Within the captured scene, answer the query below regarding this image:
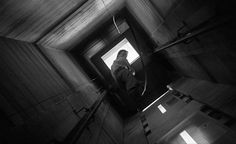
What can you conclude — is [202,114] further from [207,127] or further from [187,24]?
[187,24]

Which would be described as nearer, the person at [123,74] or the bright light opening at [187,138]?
the bright light opening at [187,138]

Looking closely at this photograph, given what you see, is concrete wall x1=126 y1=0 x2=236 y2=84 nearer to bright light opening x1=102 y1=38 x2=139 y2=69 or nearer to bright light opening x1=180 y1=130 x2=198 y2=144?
bright light opening x1=180 y1=130 x2=198 y2=144

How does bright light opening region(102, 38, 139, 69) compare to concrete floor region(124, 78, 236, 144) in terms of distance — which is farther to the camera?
bright light opening region(102, 38, 139, 69)

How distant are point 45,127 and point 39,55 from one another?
2.67 meters

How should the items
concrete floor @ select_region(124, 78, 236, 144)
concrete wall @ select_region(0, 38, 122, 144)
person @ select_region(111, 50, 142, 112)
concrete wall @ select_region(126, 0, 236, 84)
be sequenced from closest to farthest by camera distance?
concrete wall @ select_region(0, 38, 122, 144) < concrete floor @ select_region(124, 78, 236, 144) < concrete wall @ select_region(126, 0, 236, 84) < person @ select_region(111, 50, 142, 112)

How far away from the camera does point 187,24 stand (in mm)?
5332

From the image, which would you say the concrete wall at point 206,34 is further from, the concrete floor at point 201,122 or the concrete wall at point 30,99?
the concrete wall at point 30,99

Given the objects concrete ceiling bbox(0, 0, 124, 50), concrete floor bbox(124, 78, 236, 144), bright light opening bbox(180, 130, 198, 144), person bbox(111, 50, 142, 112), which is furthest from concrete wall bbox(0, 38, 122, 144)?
person bbox(111, 50, 142, 112)

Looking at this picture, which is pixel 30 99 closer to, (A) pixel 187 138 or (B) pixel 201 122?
(A) pixel 187 138

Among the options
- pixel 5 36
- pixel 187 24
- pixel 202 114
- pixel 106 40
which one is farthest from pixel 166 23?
pixel 106 40

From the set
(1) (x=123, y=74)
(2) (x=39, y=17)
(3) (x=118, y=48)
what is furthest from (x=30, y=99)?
(3) (x=118, y=48)

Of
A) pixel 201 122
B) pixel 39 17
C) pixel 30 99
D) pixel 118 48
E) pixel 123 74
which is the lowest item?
pixel 201 122

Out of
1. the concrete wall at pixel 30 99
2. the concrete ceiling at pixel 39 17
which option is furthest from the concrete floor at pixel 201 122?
the concrete ceiling at pixel 39 17

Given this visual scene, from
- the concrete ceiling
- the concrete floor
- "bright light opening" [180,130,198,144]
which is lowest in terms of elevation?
the concrete floor
